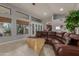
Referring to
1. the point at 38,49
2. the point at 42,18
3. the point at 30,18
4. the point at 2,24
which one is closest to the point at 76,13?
the point at 42,18

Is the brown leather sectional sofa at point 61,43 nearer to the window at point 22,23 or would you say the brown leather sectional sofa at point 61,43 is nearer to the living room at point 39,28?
the living room at point 39,28

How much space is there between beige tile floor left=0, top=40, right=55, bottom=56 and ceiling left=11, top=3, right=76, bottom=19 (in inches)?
30.7

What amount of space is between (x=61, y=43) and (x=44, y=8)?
3.18 ft

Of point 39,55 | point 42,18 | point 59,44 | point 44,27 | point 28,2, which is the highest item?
point 28,2

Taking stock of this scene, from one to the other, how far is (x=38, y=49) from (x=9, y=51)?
772mm

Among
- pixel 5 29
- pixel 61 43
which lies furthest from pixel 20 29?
pixel 61 43

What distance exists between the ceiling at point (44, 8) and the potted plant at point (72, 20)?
129mm

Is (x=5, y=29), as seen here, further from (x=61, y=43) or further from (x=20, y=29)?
(x=61, y=43)

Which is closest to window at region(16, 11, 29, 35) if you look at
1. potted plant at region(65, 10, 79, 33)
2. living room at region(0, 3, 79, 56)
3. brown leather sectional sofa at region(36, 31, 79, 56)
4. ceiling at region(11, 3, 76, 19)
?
living room at region(0, 3, 79, 56)

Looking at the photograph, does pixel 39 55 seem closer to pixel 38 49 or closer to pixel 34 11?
pixel 38 49

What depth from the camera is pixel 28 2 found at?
10.8 feet

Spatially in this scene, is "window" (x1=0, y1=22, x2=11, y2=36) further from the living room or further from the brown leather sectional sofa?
the brown leather sectional sofa

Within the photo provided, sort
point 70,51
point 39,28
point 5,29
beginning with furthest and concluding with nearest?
point 39,28 → point 5,29 → point 70,51

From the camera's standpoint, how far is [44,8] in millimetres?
3396
